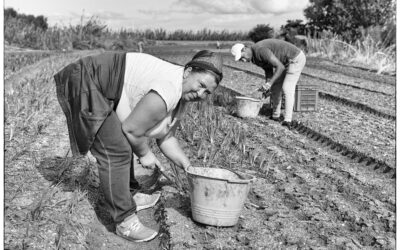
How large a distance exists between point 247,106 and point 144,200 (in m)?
3.03

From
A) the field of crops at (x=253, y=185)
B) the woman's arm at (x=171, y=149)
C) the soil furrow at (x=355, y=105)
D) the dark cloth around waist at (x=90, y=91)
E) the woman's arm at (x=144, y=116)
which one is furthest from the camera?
the soil furrow at (x=355, y=105)

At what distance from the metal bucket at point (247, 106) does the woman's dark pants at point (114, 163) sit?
3.56m

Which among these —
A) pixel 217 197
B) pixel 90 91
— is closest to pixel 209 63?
pixel 90 91

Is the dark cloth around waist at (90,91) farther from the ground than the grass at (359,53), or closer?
closer

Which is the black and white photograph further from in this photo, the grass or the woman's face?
the grass

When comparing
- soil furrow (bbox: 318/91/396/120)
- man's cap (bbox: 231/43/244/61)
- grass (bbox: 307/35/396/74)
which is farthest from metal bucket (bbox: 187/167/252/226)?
grass (bbox: 307/35/396/74)

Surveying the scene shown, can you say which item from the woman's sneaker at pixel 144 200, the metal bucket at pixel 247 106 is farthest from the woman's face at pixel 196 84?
the metal bucket at pixel 247 106

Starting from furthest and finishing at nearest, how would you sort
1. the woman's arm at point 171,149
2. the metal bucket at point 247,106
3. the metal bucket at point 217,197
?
1. the metal bucket at point 247,106
2. the woman's arm at point 171,149
3. the metal bucket at point 217,197

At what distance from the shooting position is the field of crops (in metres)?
3.17

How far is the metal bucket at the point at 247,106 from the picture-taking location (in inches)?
255

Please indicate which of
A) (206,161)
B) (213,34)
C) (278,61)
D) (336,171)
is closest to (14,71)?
(278,61)

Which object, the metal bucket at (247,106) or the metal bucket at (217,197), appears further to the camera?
the metal bucket at (247,106)

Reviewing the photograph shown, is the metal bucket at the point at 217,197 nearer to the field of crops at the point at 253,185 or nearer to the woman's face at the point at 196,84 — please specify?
the field of crops at the point at 253,185

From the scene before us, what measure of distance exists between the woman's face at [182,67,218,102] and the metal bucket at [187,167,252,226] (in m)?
0.47
